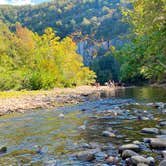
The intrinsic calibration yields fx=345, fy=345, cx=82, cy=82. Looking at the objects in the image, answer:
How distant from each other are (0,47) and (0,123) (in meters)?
57.3

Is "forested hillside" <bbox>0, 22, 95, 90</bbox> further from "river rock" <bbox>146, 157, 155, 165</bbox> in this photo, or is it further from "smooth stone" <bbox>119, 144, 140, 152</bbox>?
"river rock" <bbox>146, 157, 155, 165</bbox>

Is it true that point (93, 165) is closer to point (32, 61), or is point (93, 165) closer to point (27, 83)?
point (27, 83)

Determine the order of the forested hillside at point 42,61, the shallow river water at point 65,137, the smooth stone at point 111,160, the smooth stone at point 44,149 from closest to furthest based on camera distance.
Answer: the smooth stone at point 111,160 → the shallow river water at point 65,137 → the smooth stone at point 44,149 → the forested hillside at point 42,61

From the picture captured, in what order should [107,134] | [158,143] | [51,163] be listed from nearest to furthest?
[51,163]
[158,143]
[107,134]

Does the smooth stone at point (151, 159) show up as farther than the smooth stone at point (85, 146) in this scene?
No

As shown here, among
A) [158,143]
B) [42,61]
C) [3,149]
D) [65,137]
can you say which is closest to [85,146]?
[65,137]

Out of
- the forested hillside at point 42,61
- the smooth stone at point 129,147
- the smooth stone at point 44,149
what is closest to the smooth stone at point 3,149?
the smooth stone at point 44,149

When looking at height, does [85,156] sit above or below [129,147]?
below

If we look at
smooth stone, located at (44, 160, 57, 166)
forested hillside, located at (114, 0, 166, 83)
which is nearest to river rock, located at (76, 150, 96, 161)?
smooth stone, located at (44, 160, 57, 166)

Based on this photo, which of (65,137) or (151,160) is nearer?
(151,160)

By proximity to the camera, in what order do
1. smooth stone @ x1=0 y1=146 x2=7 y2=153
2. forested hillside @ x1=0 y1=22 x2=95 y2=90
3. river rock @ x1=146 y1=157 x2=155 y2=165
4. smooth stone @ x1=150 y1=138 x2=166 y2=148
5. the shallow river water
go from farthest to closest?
forested hillside @ x1=0 y1=22 x2=95 y2=90 → smooth stone @ x1=0 y1=146 x2=7 y2=153 → smooth stone @ x1=150 y1=138 x2=166 y2=148 → the shallow river water → river rock @ x1=146 y1=157 x2=155 y2=165

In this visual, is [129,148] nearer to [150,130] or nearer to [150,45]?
[150,130]

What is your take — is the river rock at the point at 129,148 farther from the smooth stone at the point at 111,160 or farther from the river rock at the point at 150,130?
the river rock at the point at 150,130

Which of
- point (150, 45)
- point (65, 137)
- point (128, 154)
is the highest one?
point (150, 45)
